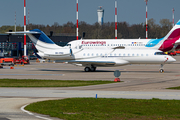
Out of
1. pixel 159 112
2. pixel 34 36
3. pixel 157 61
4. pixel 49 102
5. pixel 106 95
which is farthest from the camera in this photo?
pixel 34 36

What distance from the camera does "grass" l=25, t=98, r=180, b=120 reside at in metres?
13.4

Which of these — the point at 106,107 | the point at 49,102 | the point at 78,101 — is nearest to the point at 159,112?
the point at 106,107

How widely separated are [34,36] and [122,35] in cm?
13415

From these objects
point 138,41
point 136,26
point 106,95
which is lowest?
point 106,95

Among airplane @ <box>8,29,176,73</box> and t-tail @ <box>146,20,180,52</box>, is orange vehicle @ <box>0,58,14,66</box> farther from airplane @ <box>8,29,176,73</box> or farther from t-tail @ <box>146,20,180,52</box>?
t-tail @ <box>146,20,180,52</box>

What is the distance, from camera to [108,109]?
15102 mm

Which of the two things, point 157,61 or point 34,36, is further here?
point 34,36

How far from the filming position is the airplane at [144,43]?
2424 inches

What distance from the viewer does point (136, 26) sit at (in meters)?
186

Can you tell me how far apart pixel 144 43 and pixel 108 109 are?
4912 cm

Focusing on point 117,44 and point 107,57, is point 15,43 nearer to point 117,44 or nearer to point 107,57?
point 117,44

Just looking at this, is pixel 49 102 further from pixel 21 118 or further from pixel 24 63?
pixel 24 63

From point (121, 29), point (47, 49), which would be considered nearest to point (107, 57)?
point (47, 49)

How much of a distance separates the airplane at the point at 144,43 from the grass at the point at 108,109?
4585cm
